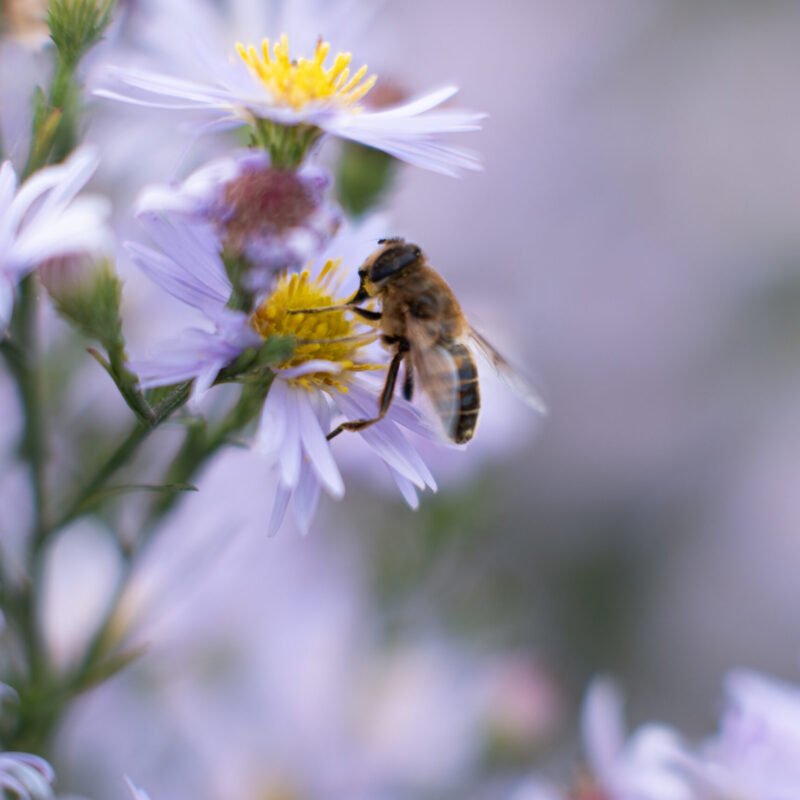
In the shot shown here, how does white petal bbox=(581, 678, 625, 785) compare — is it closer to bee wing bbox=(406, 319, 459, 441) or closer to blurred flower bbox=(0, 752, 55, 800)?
bee wing bbox=(406, 319, 459, 441)

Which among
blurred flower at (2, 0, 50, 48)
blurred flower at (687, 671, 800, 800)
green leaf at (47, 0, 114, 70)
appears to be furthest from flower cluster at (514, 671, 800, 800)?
blurred flower at (2, 0, 50, 48)

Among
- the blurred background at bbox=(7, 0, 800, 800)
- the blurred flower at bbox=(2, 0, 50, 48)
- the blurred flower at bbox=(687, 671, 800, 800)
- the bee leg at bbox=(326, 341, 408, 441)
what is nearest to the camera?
the bee leg at bbox=(326, 341, 408, 441)

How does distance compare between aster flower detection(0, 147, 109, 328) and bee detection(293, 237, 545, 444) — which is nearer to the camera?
aster flower detection(0, 147, 109, 328)

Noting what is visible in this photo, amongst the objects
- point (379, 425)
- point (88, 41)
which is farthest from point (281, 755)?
point (88, 41)

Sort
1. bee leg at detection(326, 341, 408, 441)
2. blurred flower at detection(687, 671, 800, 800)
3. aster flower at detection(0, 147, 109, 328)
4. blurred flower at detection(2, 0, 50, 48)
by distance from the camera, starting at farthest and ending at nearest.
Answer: blurred flower at detection(2, 0, 50, 48)
blurred flower at detection(687, 671, 800, 800)
bee leg at detection(326, 341, 408, 441)
aster flower at detection(0, 147, 109, 328)

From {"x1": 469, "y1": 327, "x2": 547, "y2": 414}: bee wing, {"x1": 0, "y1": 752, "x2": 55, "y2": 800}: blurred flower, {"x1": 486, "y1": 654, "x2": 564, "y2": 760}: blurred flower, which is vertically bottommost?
{"x1": 486, "y1": 654, "x2": 564, "y2": 760}: blurred flower

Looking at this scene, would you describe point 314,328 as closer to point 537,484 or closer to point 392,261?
point 392,261

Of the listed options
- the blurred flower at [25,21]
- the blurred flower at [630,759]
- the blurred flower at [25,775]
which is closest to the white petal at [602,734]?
the blurred flower at [630,759]

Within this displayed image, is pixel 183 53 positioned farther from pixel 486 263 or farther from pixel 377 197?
pixel 486 263

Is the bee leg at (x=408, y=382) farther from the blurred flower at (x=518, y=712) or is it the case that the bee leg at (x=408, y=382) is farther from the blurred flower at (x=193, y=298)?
the blurred flower at (x=518, y=712)
